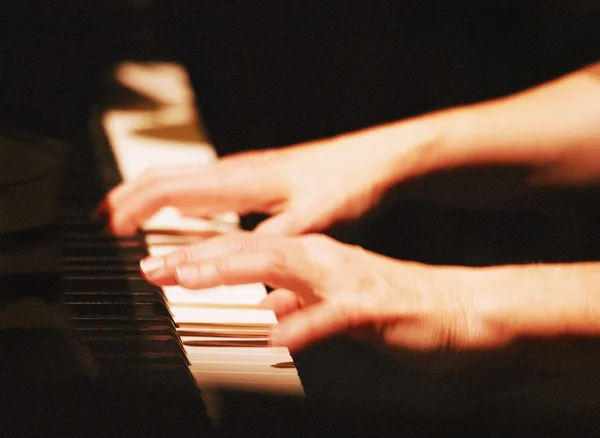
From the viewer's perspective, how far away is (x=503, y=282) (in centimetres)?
58

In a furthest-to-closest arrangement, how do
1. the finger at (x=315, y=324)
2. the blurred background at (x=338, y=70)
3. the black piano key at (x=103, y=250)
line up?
the blurred background at (x=338, y=70)
the black piano key at (x=103, y=250)
the finger at (x=315, y=324)

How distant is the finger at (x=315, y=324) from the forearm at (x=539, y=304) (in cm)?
12

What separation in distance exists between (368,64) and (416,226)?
250mm

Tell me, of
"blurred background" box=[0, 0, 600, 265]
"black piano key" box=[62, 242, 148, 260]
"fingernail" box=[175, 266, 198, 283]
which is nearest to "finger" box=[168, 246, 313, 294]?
"fingernail" box=[175, 266, 198, 283]

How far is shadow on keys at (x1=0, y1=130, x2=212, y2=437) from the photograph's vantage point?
1.86ft

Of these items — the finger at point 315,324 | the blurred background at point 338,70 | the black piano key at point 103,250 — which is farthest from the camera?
the blurred background at point 338,70

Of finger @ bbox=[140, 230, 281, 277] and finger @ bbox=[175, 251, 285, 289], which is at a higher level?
finger @ bbox=[140, 230, 281, 277]

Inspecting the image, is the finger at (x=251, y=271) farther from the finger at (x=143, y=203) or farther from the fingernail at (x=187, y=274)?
the finger at (x=143, y=203)

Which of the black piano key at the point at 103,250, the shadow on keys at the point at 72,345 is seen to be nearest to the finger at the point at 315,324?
the shadow on keys at the point at 72,345

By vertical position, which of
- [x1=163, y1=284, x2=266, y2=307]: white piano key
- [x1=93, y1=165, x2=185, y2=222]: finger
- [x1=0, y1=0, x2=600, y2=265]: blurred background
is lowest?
[x1=163, y1=284, x2=266, y2=307]: white piano key

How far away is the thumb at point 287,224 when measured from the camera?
0.70 meters

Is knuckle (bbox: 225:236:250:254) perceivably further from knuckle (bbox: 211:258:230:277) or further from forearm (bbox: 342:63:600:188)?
forearm (bbox: 342:63:600:188)

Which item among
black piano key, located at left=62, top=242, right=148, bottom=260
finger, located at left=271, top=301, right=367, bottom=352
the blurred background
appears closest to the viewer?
finger, located at left=271, top=301, right=367, bottom=352

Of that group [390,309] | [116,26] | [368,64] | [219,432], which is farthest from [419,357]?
[116,26]
